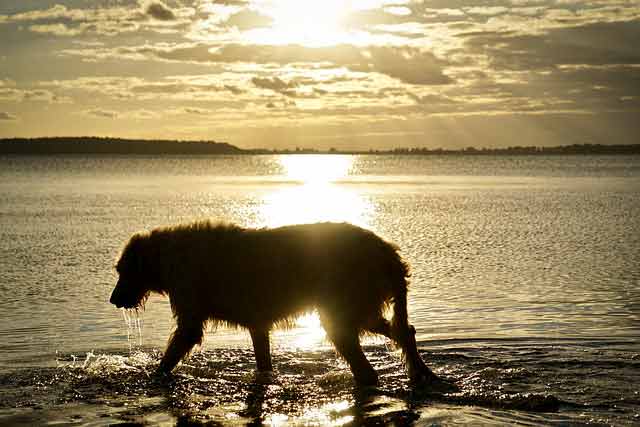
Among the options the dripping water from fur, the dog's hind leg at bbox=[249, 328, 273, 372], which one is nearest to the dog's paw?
the dog's hind leg at bbox=[249, 328, 273, 372]

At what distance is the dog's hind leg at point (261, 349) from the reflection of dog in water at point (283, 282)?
0.01 metres

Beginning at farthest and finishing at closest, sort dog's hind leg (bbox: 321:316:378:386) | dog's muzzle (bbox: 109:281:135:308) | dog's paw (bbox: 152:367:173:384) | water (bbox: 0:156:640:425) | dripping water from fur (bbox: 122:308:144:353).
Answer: dripping water from fur (bbox: 122:308:144:353) < dog's muzzle (bbox: 109:281:135:308) < dog's paw (bbox: 152:367:173:384) < dog's hind leg (bbox: 321:316:378:386) < water (bbox: 0:156:640:425)

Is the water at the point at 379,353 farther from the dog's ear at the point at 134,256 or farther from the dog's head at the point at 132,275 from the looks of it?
the dog's ear at the point at 134,256

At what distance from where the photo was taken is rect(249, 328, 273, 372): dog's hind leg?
10242mm

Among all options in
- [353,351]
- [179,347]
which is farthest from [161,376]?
[353,351]

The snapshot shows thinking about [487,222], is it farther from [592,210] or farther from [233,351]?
[233,351]

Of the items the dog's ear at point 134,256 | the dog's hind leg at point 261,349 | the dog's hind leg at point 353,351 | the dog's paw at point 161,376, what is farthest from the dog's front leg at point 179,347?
the dog's hind leg at point 353,351

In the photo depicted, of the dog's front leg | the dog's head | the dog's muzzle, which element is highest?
the dog's head

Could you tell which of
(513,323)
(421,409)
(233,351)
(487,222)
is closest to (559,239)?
(487,222)

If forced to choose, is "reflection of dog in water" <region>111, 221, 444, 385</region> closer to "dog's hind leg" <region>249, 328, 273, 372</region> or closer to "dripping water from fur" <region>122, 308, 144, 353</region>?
"dog's hind leg" <region>249, 328, 273, 372</region>

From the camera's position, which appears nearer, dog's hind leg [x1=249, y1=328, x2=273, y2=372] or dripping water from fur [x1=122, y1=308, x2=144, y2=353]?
dog's hind leg [x1=249, y1=328, x2=273, y2=372]

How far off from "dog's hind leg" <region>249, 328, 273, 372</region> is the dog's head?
175 centimetres

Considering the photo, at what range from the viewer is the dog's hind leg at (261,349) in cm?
1024

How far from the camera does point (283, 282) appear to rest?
31.7 ft
